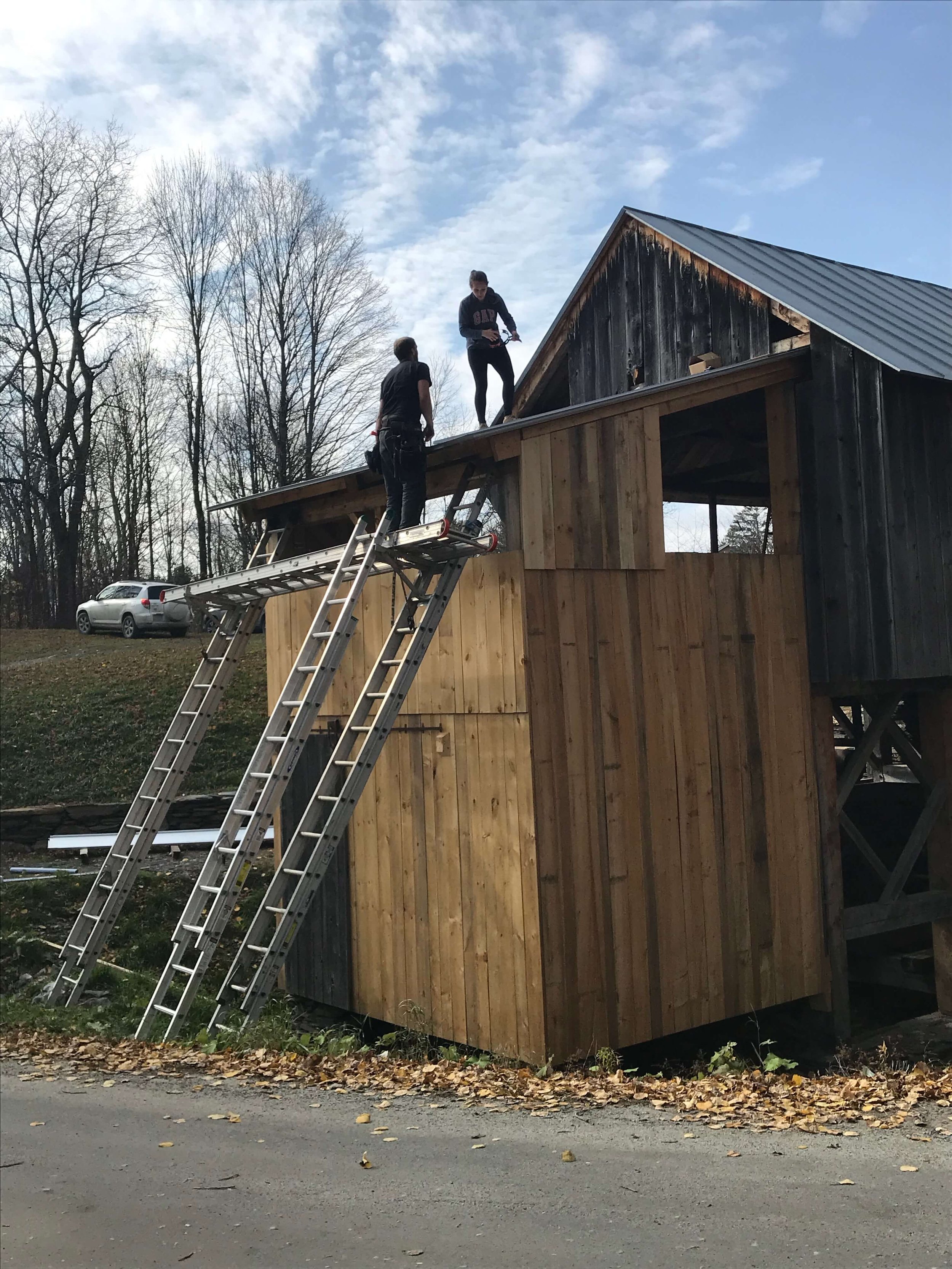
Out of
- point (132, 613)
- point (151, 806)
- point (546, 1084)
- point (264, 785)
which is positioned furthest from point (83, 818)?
point (132, 613)

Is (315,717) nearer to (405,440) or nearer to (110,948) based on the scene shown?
(405,440)

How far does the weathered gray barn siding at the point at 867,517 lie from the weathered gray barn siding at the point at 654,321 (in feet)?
5.60

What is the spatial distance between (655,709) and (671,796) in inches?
28.5

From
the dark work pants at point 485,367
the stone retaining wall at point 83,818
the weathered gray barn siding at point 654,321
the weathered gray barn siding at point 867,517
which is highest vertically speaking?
the weathered gray barn siding at point 654,321

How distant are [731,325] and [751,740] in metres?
4.84

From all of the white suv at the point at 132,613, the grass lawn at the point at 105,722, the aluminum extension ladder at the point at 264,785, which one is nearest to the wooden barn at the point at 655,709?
the aluminum extension ladder at the point at 264,785

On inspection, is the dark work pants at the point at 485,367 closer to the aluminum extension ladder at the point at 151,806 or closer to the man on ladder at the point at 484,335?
the man on ladder at the point at 484,335

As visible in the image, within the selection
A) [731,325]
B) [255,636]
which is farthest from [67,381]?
[731,325]

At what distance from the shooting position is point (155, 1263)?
16.5 ft

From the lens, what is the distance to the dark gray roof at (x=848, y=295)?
1065cm

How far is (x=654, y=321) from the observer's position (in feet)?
44.8

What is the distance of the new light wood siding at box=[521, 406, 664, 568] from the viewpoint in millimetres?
8906

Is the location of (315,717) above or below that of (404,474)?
below

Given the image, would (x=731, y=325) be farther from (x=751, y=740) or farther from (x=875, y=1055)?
(x=875, y=1055)
